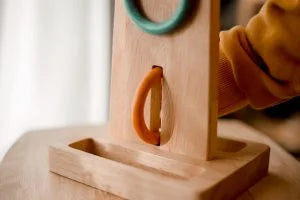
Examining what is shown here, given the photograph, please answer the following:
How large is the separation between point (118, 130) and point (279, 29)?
0.22 meters

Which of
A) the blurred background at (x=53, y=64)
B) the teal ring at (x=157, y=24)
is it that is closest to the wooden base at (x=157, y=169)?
the teal ring at (x=157, y=24)

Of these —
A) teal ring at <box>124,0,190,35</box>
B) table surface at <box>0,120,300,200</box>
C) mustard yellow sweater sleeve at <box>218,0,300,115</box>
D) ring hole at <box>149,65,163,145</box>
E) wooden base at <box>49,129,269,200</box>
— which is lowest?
table surface at <box>0,120,300,200</box>

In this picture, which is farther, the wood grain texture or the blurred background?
the blurred background

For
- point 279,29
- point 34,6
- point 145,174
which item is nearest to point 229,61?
point 279,29

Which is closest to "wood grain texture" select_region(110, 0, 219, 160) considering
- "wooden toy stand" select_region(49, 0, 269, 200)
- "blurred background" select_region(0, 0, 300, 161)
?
"wooden toy stand" select_region(49, 0, 269, 200)

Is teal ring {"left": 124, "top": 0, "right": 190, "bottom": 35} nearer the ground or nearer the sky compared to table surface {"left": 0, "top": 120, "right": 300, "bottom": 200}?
nearer the sky

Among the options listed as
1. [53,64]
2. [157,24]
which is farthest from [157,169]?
[53,64]

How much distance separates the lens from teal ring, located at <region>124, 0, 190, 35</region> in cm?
38

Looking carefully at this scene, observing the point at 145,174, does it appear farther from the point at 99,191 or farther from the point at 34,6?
the point at 34,6

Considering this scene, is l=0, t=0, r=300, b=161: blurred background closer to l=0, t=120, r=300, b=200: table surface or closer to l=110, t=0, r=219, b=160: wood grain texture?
l=0, t=120, r=300, b=200: table surface

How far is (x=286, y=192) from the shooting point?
16.9 inches

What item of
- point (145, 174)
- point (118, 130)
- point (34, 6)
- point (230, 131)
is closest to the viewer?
point (145, 174)

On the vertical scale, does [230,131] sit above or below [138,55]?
below

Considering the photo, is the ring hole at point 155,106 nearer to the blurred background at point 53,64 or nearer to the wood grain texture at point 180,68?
the wood grain texture at point 180,68
